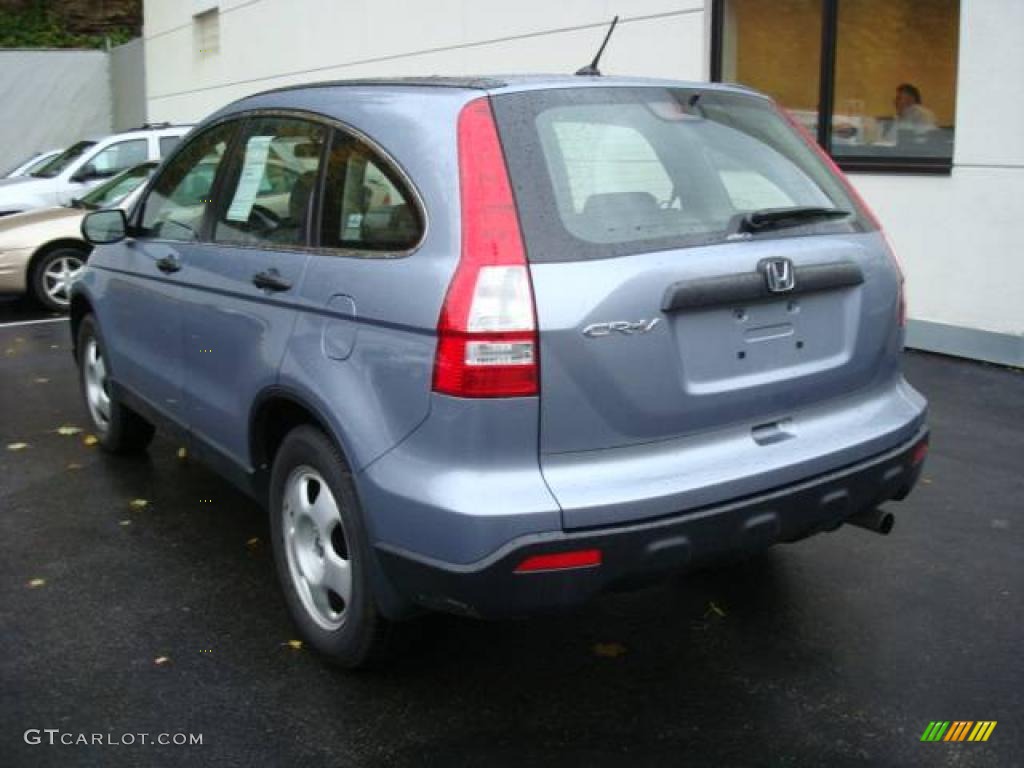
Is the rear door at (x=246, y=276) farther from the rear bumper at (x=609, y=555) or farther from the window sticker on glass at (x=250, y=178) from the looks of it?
the rear bumper at (x=609, y=555)

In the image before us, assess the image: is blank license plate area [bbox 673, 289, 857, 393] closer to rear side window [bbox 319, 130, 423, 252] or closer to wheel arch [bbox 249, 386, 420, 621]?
rear side window [bbox 319, 130, 423, 252]

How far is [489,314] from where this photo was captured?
10.0ft

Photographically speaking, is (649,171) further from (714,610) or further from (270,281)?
(714,610)

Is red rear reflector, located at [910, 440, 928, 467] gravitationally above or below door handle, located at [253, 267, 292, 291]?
below

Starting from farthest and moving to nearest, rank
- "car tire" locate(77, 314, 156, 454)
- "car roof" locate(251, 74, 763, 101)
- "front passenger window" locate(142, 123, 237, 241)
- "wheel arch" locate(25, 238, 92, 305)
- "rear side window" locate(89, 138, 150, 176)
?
1. "rear side window" locate(89, 138, 150, 176)
2. "wheel arch" locate(25, 238, 92, 305)
3. "car tire" locate(77, 314, 156, 454)
4. "front passenger window" locate(142, 123, 237, 241)
5. "car roof" locate(251, 74, 763, 101)

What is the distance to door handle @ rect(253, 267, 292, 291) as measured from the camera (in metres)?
3.82

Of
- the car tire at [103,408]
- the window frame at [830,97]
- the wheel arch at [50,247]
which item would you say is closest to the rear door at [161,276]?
the car tire at [103,408]

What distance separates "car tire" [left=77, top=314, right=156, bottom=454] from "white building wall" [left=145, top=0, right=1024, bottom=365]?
5485 millimetres

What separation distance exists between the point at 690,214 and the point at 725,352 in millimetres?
420

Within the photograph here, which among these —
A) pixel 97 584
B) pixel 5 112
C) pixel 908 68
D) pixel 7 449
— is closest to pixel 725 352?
pixel 97 584

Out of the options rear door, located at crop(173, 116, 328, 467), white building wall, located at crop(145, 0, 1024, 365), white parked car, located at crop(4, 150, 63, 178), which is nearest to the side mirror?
rear door, located at crop(173, 116, 328, 467)

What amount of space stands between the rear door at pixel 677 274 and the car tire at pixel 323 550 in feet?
2.34

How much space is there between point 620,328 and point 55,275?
9.71 meters

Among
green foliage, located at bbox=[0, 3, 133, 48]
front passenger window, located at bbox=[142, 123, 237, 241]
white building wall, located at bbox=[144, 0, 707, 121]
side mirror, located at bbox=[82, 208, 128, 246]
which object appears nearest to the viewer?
front passenger window, located at bbox=[142, 123, 237, 241]
